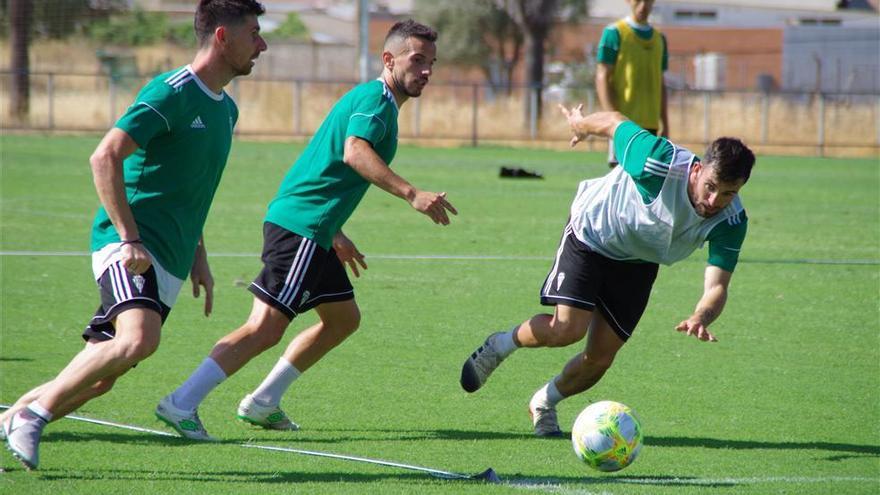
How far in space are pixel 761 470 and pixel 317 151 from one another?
2.77 m

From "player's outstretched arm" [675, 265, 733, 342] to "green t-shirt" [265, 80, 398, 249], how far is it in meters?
1.78

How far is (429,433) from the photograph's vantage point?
21.4ft

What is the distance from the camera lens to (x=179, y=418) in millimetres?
6004

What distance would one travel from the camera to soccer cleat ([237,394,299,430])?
6.44 metres

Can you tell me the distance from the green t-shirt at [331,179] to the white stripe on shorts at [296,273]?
0.08 m

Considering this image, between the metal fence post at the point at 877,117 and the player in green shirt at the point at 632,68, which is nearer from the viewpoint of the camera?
the player in green shirt at the point at 632,68

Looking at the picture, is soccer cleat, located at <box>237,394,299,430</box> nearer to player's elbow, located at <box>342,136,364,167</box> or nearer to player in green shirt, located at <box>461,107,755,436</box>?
player in green shirt, located at <box>461,107,755,436</box>

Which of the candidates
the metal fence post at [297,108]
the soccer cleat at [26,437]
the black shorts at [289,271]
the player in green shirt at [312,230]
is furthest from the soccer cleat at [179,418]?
the metal fence post at [297,108]

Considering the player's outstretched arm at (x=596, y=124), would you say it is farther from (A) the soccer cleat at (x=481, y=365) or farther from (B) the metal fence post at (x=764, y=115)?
(B) the metal fence post at (x=764, y=115)

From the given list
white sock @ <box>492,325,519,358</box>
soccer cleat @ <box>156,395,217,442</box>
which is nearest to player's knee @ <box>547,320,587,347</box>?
white sock @ <box>492,325,519,358</box>

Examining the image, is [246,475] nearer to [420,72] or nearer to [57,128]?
Result: [420,72]

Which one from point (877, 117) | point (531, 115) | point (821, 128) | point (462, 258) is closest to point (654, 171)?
point (462, 258)

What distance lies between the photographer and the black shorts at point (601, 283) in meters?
6.48

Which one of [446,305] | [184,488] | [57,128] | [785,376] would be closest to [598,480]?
[184,488]
